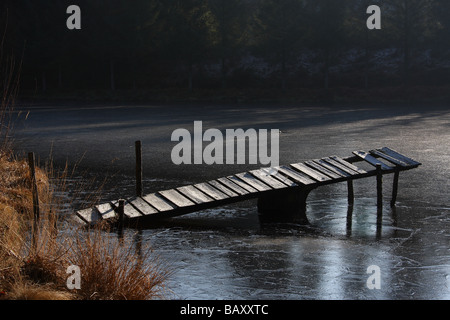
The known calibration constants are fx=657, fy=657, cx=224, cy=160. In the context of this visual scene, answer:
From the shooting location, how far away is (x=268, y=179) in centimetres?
1174

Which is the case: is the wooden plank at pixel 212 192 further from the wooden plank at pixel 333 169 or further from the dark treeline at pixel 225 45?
the dark treeline at pixel 225 45

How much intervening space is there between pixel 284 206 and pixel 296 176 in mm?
619

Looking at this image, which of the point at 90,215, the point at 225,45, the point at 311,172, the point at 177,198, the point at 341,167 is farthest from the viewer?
the point at 225,45

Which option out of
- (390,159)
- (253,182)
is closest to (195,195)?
(253,182)

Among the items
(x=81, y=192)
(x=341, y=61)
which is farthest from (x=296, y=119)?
(x=341, y=61)

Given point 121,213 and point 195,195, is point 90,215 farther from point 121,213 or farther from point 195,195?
point 195,195

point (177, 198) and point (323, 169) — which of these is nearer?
point (177, 198)

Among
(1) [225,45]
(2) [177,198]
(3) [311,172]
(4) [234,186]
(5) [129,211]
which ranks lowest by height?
(5) [129,211]

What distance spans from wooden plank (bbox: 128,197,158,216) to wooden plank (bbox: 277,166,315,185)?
2.72 metres

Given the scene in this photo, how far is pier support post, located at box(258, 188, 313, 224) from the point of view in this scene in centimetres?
1152

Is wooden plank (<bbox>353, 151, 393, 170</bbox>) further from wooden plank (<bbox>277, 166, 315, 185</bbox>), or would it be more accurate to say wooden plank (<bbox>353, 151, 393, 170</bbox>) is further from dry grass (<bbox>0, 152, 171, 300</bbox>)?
dry grass (<bbox>0, 152, 171, 300</bbox>)

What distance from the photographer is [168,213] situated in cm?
1060

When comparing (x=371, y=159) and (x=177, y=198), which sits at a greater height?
(x=371, y=159)
